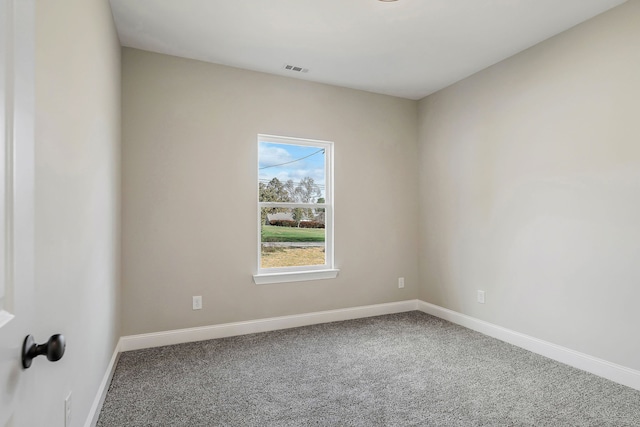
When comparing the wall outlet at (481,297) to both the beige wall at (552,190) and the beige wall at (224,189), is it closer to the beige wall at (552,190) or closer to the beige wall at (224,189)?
the beige wall at (552,190)

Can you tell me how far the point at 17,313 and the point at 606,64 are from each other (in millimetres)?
3481

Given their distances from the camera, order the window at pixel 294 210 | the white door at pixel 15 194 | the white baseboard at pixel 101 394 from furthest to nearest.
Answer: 1. the window at pixel 294 210
2. the white baseboard at pixel 101 394
3. the white door at pixel 15 194

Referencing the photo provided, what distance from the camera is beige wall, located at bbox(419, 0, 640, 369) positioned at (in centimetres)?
243

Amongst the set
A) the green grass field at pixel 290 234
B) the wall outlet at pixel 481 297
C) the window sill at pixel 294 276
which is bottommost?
the wall outlet at pixel 481 297

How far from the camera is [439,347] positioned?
308 cm

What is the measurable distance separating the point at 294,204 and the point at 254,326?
1.31 metres

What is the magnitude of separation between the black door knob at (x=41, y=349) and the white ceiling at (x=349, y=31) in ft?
7.91

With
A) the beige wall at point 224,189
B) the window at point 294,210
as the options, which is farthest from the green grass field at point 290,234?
the beige wall at point 224,189

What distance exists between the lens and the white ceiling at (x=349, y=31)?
2.46 metres

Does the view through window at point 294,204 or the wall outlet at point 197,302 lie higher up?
the view through window at point 294,204

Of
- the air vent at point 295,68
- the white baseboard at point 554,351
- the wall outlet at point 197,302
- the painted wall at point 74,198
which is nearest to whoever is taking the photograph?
the painted wall at point 74,198

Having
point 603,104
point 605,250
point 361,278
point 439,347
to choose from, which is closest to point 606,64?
point 603,104

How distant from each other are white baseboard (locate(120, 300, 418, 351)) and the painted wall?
55 centimetres

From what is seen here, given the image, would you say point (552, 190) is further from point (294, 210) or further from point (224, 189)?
point (224, 189)
